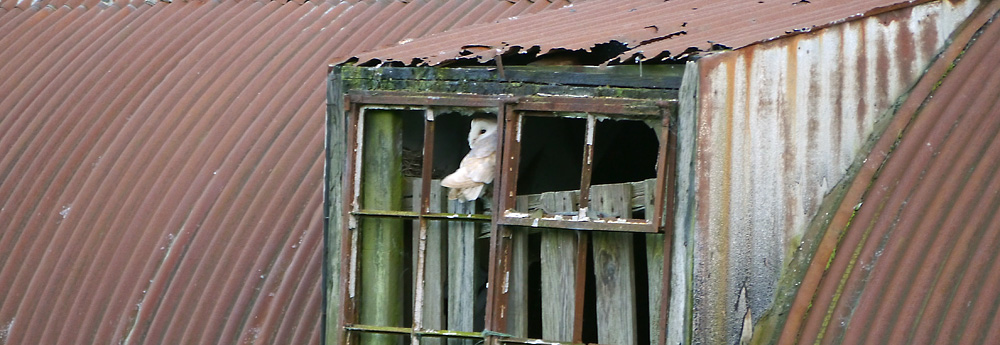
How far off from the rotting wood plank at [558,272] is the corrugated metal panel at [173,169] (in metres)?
1.58

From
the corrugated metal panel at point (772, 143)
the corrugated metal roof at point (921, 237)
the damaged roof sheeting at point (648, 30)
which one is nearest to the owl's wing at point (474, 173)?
the damaged roof sheeting at point (648, 30)

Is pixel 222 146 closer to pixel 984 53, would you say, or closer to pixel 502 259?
pixel 502 259

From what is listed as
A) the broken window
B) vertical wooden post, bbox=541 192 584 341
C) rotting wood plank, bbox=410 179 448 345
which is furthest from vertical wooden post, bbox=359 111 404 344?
vertical wooden post, bbox=541 192 584 341

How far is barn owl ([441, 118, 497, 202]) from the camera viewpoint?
429 centimetres

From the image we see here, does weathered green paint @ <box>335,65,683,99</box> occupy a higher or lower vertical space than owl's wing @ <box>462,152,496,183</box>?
higher

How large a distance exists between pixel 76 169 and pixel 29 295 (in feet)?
2.87

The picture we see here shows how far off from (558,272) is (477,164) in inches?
21.3

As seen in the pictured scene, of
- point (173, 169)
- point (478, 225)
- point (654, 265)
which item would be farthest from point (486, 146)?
point (173, 169)

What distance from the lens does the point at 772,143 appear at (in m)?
4.01

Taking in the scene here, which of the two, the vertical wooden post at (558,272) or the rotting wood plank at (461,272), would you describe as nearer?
the vertical wooden post at (558,272)

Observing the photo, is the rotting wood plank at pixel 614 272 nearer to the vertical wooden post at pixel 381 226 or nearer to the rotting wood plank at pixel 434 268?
the rotting wood plank at pixel 434 268

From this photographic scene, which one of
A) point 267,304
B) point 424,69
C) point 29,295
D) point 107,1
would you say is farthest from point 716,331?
point 107,1

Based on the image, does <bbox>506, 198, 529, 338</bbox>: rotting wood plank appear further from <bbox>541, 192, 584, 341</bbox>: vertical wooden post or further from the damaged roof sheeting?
the damaged roof sheeting

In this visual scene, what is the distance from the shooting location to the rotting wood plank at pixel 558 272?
4234 mm
